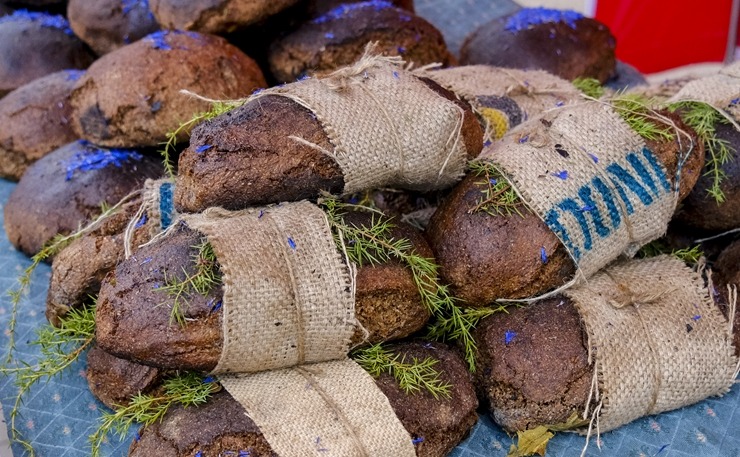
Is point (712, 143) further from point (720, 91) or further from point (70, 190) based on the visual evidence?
point (70, 190)

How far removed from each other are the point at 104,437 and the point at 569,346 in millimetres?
1084

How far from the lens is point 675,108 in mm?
2074

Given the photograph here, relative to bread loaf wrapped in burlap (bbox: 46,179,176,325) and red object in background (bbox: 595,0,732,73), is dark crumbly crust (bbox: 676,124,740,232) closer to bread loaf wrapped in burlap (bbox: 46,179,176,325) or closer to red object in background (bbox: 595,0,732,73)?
bread loaf wrapped in burlap (bbox: 46,179,176,325)

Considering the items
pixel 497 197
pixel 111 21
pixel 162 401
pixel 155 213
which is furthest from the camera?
pixel 111 21

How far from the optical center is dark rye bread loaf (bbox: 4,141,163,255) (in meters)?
2.34

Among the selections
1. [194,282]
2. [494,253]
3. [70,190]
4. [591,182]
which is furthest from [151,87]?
[591,182]

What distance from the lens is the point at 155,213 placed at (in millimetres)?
1893

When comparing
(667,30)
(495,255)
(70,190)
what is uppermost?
(495,255)

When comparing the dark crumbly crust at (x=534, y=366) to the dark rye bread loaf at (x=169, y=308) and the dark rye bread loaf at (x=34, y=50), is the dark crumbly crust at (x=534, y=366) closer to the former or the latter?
the dark rye bread loaf at (x=169, y=308)

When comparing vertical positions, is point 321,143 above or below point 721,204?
above

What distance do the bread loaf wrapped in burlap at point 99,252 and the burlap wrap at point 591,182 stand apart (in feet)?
2.71

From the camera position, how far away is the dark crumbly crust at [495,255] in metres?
1.73

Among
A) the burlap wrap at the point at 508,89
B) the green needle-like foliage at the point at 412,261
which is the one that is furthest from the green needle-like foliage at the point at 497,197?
the burlap wrap at the point at 508,89

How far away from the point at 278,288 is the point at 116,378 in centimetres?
50
